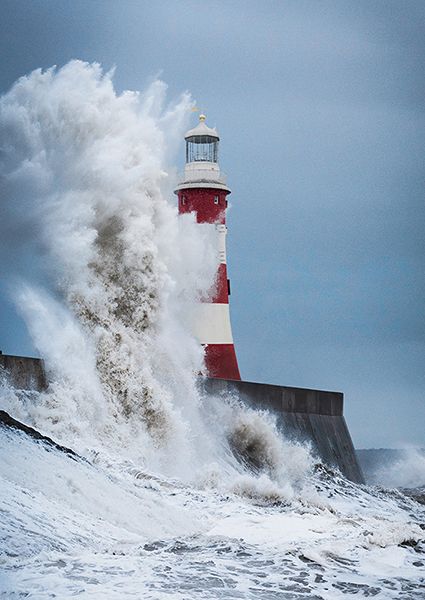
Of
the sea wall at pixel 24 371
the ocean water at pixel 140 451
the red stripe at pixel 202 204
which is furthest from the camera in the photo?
the red stripe at pixel 202 204

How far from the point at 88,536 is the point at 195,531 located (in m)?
1.55

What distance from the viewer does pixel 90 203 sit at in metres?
16.0

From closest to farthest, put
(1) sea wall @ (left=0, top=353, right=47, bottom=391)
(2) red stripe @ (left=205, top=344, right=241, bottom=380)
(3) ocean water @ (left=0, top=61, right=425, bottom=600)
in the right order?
(3) ocean water @ (left=0, top=61, right=425, bottom=600), (1) sea wall @ (left=0, top=353, right=47, bottom=391), (2) red stripe @ (left=205, top=344, right=241, bottom=380)

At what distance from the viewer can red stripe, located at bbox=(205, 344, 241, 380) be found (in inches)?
813

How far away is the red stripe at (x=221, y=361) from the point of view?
20.7 metres

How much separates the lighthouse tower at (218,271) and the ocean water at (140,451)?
1.06 ft

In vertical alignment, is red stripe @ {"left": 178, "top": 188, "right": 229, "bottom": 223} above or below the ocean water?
above

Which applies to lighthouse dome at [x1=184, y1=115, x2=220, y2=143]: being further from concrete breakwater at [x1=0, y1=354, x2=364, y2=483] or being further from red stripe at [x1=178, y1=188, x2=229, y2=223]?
concrete breakwater at [x1=0, y1=354, x2=364, y2=483]

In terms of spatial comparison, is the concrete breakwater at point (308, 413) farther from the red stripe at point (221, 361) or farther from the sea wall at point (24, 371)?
the sea wall at point (24, 371)

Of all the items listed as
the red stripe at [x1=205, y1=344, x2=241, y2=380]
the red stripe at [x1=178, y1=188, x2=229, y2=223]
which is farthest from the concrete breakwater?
the red stripe at [x1=178, y1=188, x2=229, y2=223]

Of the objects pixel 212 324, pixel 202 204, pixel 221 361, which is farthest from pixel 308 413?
pixel 202 204

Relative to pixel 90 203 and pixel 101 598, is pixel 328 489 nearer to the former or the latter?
pixel 90 203

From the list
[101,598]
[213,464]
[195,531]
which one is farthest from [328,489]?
[101,598]

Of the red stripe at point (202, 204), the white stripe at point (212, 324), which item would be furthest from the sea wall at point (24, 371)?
the red stripe at point (202, 204)
